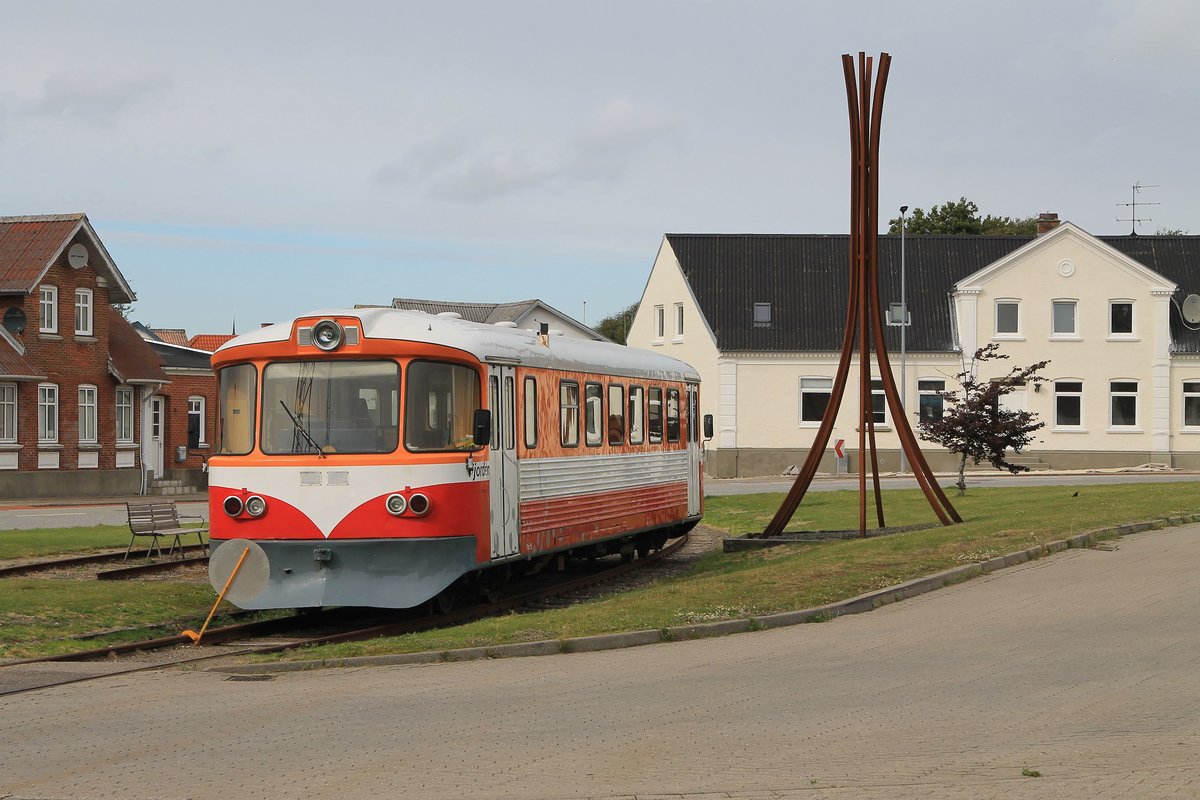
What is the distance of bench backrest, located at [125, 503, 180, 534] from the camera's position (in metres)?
22.8

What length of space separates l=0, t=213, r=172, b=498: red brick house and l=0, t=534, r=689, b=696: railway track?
28893 millimetres

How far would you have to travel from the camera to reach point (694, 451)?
24578mm

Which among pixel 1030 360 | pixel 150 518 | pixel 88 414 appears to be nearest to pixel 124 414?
pixel 88 414

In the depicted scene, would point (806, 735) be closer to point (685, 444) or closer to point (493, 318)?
point (685, 444)

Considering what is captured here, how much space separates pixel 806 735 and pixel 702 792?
1.46 meters

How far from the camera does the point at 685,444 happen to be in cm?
2391

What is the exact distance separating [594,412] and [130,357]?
34207 mm

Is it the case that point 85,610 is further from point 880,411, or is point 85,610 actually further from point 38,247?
point 880,411

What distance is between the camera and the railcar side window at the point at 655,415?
72.6 feet

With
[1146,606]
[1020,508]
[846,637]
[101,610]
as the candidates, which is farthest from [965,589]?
[1020,508]

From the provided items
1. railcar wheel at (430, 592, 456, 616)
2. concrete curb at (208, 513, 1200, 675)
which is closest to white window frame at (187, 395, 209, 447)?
railcar wheel at (430, 592, 456, 616)

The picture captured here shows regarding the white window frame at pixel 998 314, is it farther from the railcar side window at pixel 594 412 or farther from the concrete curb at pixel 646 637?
the concrete curb at pixel 646 637

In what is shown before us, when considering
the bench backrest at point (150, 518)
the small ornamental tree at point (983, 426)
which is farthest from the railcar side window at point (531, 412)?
the small ornamental tree at point (983, 426)

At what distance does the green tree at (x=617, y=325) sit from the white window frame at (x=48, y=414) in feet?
237
